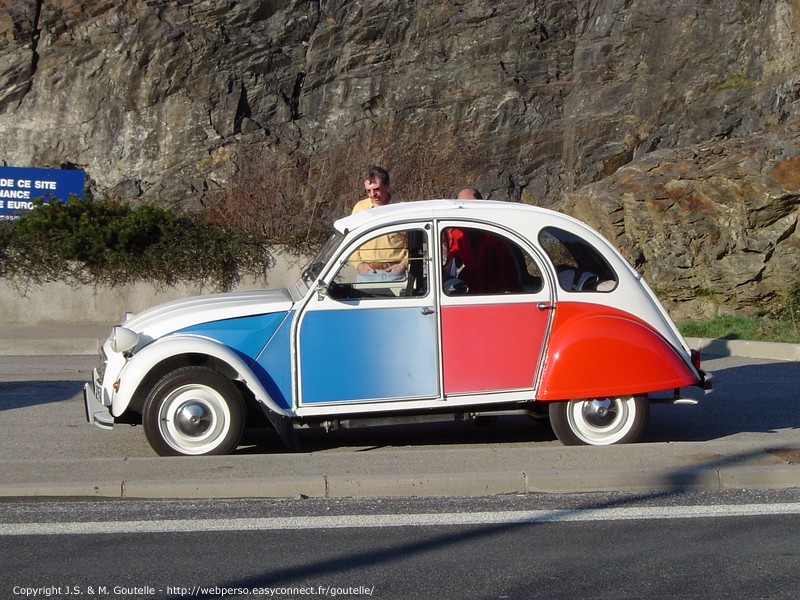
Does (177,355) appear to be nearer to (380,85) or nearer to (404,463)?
(404,463)

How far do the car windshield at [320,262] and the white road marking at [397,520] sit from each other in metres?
1.89

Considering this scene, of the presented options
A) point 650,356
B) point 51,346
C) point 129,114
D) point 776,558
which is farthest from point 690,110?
point 776,558

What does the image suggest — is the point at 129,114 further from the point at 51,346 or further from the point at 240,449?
the point at 240,449

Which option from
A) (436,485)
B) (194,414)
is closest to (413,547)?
(436,485)

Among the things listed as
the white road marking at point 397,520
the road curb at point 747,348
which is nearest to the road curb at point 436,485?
the white road marking at point 397,520

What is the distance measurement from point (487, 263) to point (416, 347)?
764mm

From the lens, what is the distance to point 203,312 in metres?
6.82

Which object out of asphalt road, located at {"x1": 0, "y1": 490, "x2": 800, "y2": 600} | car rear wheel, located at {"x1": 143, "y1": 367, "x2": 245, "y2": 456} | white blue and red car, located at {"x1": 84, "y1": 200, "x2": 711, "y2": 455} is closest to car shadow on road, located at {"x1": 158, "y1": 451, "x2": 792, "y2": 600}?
asphalt road, located at {"x1": 0, "y1": 490, "x2": 800, "y2": 600}

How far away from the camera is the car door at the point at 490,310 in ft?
22.4

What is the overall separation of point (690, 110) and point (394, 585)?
2797 centimetres

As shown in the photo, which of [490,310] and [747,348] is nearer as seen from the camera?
[490,310]

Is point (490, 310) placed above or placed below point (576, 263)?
below

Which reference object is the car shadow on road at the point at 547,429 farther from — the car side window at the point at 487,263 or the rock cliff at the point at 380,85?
the rock cliff at the point at 380,85

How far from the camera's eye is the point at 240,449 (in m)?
7.46
